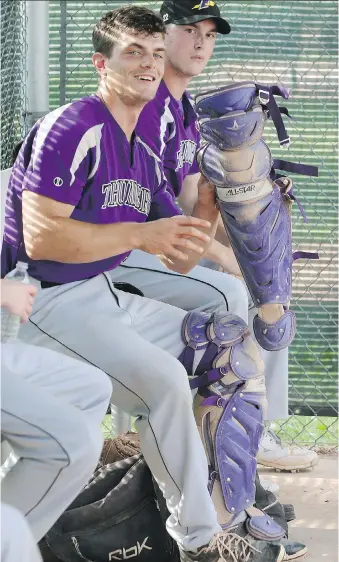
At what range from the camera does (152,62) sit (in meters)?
3.33

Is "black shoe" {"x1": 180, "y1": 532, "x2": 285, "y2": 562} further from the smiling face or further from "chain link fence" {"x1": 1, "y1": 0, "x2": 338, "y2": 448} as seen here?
"chain link fence" {"x1": 1, "y1": 0, "x2": 338, "y2": 448}

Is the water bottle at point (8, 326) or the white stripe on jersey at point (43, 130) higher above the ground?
the white stripe on jersey at point (43, 130)

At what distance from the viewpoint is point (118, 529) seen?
321 cm

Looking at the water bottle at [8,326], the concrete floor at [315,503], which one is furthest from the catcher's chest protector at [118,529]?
the water bottle at [8,326]

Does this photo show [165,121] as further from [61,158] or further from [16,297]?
[16,297]

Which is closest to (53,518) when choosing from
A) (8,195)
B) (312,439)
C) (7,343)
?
(7,343)

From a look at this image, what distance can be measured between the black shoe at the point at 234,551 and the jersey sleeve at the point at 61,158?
1.03 meters

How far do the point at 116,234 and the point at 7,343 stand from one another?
531 millimetres

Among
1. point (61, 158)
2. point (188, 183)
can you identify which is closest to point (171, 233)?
point (61, 158)

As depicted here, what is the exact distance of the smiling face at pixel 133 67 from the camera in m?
3.29

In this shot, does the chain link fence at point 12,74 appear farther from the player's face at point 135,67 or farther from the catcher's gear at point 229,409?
the catcher's gear at point 229,409

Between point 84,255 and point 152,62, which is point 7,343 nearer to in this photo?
point 84,255

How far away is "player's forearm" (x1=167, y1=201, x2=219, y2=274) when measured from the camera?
3.46 m

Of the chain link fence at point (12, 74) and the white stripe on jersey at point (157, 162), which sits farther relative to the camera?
the chain link fence at point (12, 74)
